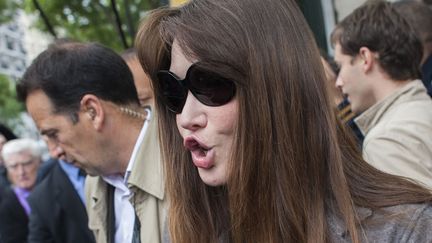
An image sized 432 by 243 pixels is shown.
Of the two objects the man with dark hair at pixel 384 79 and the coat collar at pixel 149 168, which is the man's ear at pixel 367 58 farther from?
the coat collar at pixel 149 168

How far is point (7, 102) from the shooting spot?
38844 millimetres

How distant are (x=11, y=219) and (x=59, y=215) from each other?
5.02ft

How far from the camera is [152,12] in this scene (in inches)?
63.9

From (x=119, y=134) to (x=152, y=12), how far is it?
1088 mm

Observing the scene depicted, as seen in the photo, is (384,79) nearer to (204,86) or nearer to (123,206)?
(123,206)

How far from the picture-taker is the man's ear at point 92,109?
263 cm

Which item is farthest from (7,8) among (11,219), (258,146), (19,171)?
(258,146)

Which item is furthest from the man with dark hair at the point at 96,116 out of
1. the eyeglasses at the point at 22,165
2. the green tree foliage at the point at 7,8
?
the green tree foliage at the point at 7,8

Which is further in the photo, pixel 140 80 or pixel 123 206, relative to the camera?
pixel 140 80

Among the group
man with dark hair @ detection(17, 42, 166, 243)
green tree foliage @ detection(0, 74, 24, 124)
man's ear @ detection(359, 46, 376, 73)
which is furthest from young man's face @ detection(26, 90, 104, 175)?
green tree foliage @ detection(0, 74, 24, 124)

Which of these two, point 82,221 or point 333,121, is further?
point 82,221

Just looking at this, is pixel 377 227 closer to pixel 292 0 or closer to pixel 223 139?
pixel 223 139

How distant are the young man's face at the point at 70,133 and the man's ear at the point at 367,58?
1.29m

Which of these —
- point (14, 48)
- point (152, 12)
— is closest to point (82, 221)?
point (152, 12)
